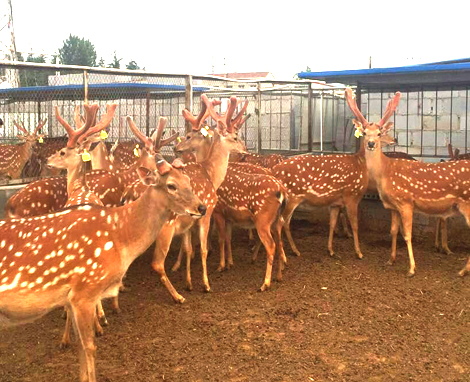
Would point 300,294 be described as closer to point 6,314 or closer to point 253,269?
point 253,269

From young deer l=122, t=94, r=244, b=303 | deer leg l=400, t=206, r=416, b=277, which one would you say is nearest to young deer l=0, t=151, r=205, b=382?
young deer l=122, t=94, r=244, b=303

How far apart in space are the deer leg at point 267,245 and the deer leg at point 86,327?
2.69 metres

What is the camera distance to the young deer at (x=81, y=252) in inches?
149

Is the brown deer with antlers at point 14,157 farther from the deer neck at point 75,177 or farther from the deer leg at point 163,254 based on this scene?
the deer leg at point 163,254

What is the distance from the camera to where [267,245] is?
6.59 m

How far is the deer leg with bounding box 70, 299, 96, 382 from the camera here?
395 centimetres

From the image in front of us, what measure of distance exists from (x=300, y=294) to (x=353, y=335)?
1.21 m

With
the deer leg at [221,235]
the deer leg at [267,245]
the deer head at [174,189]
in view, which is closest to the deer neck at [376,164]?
the deer leg at [267,245]

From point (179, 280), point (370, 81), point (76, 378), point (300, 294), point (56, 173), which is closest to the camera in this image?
point (76, 378)

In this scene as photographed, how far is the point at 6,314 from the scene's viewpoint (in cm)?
380

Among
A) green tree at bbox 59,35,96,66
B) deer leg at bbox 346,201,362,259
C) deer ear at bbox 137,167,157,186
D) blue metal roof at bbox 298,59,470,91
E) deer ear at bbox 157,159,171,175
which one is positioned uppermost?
green tree at bbox 59,35,96,66

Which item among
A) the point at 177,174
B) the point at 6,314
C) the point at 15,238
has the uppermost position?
the point at 177,174

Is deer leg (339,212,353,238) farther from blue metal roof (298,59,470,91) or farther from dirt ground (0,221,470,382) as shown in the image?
blue metal roof (298,59,470,91)

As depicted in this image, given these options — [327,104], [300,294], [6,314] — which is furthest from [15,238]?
[327,104]
